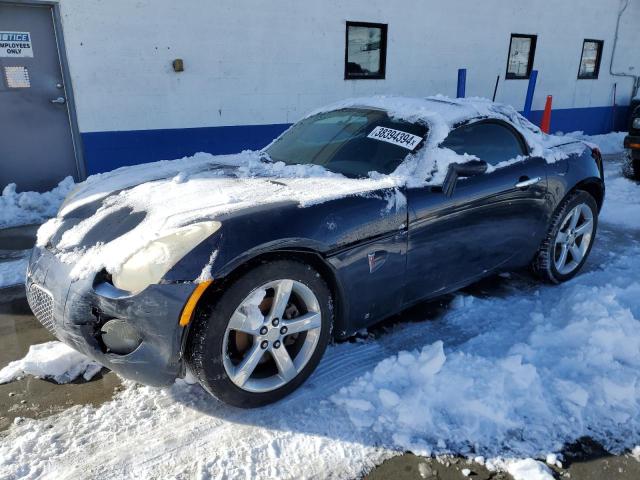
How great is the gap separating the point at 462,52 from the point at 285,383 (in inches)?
356

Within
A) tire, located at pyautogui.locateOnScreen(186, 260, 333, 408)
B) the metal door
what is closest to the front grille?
tire, located at pyautogui.locateOnScreen(186, 260, 333, 408)

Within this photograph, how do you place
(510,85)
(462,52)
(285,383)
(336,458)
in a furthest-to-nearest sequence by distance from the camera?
(510,85)
(462,52)
(285,383)
(336,458)

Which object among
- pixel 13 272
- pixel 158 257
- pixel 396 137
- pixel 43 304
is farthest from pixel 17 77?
pixel 158 257

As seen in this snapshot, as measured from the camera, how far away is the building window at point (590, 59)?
12305 millimetres

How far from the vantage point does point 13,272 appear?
421 cm

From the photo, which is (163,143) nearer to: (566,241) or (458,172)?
(458,172)

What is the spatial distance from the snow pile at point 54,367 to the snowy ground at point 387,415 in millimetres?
329

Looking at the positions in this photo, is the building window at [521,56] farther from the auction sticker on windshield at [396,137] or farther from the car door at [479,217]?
the auction sticker on windshield at [396,137]

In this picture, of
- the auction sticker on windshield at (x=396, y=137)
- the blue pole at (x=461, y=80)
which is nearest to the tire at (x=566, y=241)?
the auction sticker on windshield at (x=396, y=137)

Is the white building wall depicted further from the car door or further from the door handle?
the door handle

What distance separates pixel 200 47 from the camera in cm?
695

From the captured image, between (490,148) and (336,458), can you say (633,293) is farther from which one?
(336,458)

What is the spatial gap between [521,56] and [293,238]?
420 inches

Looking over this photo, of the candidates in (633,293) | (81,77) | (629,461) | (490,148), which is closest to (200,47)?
(81,77)
